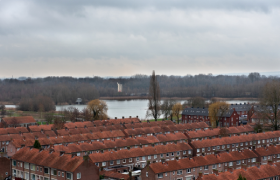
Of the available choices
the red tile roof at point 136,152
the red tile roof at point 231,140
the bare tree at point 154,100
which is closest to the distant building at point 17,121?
the bare tree at point 154,100

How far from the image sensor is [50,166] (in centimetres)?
2147

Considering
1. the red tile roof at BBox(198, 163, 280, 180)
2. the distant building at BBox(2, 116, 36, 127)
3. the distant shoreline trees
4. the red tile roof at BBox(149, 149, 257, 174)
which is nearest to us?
the red tile roof at BBox(198, 163, 280, 180)

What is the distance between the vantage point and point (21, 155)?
24.1 m

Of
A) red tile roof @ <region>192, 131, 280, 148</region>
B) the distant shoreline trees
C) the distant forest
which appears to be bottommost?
red tile roof @ <region>192, 131, 280, 148</region>

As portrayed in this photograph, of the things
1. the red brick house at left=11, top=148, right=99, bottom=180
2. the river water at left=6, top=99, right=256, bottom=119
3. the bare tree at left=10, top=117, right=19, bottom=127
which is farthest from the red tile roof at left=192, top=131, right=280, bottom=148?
the river water at left=6, top=99, right=256, bottom=119

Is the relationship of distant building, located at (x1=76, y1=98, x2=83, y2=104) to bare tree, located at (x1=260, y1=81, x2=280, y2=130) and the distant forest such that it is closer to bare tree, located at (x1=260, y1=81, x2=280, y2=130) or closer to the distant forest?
the distant forest

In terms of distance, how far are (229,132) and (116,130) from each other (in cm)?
1155

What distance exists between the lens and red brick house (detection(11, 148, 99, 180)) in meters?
20.5

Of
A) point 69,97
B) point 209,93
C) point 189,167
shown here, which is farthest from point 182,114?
point 209,93

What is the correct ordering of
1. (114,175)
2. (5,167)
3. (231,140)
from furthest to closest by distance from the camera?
(231,140), (5,167), (114,175)

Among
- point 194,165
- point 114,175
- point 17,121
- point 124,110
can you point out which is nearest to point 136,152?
point 194,165

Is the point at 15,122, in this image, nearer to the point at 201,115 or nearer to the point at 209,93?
the point at 201,115

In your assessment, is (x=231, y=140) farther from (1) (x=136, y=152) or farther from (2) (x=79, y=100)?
(2) (x=79, y=100)

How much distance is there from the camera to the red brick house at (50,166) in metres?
20.5
